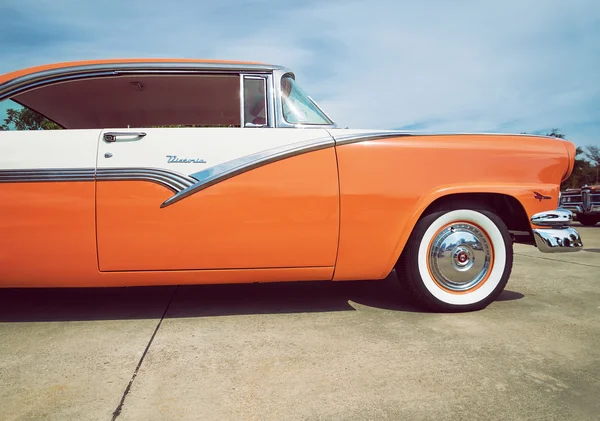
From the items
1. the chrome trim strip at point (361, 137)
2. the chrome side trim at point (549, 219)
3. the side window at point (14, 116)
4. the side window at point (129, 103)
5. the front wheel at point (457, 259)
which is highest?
the side window at point (129, 103)

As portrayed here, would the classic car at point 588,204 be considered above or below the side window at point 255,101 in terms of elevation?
below

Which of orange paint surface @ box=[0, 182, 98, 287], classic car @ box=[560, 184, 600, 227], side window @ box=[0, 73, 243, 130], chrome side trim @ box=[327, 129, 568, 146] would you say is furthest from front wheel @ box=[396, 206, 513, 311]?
classic car @ box=[560, 184, 600, 227]

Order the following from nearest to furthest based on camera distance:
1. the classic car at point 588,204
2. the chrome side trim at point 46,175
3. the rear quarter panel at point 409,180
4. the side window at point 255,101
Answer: the chrome side trim at point 46,175 → the rear quarter panel at point 409,180 → the side window at point 255,101 → the classic car at point 588,204

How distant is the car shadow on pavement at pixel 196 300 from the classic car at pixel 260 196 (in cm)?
30

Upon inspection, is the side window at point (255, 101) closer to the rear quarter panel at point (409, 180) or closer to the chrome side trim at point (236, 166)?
the chrome side trim at point (236, 166)

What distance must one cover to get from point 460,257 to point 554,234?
0.59 m

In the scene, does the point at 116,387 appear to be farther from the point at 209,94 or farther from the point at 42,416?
the point at 209,94

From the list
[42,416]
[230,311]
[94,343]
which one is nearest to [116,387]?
[42,416]

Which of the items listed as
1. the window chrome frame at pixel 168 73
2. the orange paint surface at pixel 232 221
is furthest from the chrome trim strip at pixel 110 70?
the orange paint surface at pixel 232 221

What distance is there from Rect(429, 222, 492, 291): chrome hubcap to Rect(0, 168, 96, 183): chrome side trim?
2.04 metres

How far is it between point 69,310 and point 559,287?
348 centimetres

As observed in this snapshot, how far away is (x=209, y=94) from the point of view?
3.11 meters

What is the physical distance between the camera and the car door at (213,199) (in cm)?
229

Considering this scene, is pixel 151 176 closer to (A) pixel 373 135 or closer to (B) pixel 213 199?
(B) pixel 213 199
